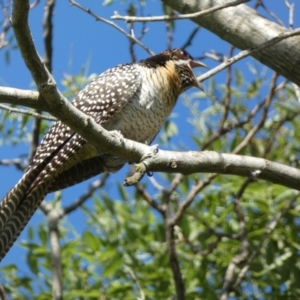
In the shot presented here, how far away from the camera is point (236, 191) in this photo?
16.2ft

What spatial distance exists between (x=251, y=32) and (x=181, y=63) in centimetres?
102

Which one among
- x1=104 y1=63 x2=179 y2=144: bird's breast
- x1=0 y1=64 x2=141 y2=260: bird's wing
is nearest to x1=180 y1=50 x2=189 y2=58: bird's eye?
x1=104 y1=63 x2=179 y2=144: bird's breast

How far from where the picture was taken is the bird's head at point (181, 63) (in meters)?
4.77

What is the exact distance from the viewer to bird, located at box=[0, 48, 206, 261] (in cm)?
395

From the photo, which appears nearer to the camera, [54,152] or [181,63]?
[54,152]

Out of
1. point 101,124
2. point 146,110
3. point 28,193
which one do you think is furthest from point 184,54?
point 28,193

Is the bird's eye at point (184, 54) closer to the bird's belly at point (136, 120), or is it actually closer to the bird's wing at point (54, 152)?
the bird's wing at point (54, 152)

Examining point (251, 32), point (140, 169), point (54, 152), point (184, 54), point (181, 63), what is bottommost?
point (140, 169)

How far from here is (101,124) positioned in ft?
13.8

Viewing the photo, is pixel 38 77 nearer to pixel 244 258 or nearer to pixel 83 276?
pixel 244 258

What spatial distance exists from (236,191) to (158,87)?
3.05 feet

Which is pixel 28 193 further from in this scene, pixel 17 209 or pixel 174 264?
Result: pixel 174 264

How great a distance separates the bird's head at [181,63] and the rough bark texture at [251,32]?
2.10 feet

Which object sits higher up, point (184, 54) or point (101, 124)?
point (184, 54)
